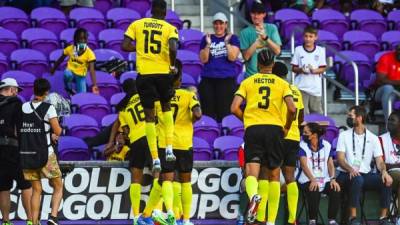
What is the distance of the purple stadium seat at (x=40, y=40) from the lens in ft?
81.8

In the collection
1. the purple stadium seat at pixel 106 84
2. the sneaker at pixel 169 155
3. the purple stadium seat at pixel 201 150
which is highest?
the purple stadium seat at pixel 106 84

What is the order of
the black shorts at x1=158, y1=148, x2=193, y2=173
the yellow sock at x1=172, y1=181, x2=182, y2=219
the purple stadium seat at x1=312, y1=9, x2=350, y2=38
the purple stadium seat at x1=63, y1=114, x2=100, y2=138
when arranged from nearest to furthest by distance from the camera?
the black shorts at x1=158, y1=148, x2=193, y2=173 < the yellow sock at x1=172, y1=181, x2=182, y2=219 < the purple stadium seat at x1=63, y1=114, x2=100, y2=138 < the purple stadium seat at x1=312, y1=9, x2=350, y2=38

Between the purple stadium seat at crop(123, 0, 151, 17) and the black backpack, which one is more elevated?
the purple stadium seat at crop(123, 0, 151, 17)

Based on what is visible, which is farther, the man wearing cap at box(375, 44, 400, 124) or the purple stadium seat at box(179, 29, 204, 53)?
the purple stadium seat at box(179, 29, 204, 53)

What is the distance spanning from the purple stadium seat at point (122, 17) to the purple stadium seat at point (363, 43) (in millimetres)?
3426

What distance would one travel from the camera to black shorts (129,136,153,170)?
68.5 feet

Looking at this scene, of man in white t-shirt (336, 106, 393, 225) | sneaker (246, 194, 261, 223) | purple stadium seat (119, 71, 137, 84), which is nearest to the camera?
sneaker (246, 194, 261, 223)

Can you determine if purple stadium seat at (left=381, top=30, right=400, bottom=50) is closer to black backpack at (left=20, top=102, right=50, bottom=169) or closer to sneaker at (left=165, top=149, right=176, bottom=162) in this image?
sneaker at (left=165, top=149, right=176, bottom=162)

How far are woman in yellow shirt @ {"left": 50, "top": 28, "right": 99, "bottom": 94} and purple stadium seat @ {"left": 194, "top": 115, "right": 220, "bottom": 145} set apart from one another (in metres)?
1.77

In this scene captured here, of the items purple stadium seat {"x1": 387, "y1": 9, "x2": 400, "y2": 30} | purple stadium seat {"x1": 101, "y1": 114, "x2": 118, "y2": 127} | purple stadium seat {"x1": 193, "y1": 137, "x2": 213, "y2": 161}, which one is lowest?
purple stadium seat {"x1": 193, "y1": 137, "x2": 213, "y2": 161}

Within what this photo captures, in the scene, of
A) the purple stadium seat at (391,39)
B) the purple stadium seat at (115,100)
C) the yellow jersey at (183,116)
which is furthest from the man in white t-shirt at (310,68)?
the yellow jersey at (183,116)

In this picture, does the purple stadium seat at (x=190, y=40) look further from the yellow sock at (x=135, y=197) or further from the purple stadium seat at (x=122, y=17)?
the yellow sock at (x=135, y=197)

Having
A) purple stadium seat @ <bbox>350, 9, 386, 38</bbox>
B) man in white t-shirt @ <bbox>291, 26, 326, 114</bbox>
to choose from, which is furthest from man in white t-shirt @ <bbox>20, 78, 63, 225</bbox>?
purple stadium seat @ <bbox>350, 9, 386, 38</bbox>

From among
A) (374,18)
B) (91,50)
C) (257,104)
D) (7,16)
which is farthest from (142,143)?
(374,18)
